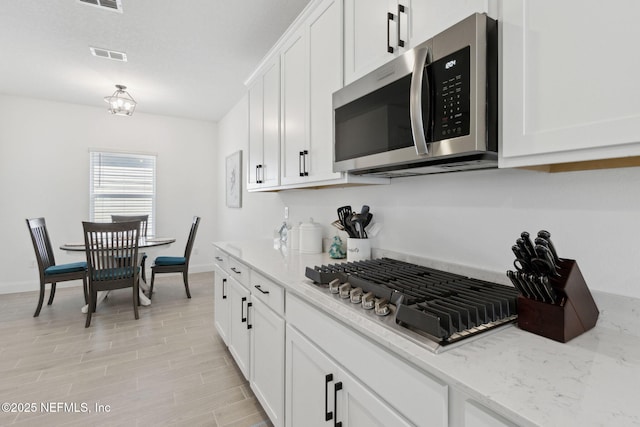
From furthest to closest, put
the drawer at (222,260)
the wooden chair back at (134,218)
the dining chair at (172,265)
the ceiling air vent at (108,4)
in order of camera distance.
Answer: the wooden chair back at (134,218) → the dining chair at (172,265) → the drawer at (222,260) → the ceiling air vent at (108,4)

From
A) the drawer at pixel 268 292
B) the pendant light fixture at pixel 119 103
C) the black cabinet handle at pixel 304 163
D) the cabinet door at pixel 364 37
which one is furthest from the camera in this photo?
the pendant light fixture at pixel 119 103

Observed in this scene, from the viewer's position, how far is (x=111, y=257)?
3217 millimetres

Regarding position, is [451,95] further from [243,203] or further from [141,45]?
[243,203]

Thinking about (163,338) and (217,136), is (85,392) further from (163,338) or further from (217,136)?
(217,136)

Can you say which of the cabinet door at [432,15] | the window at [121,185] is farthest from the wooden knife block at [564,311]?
the window at [121,185]

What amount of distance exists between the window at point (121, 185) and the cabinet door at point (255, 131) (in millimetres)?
3001

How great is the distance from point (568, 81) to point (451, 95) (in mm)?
305

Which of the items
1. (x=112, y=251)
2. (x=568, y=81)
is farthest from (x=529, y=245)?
(x=112, y=251)

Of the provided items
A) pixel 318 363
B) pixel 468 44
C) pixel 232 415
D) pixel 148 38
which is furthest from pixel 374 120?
pixel 148 38

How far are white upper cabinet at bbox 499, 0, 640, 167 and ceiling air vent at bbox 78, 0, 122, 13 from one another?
2.60 metres

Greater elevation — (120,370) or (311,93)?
(311,93)

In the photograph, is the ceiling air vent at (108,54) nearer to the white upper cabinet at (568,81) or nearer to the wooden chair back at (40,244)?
the wooden chair back at (40,244)

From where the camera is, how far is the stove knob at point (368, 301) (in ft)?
3.42

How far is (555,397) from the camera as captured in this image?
0.60 meters
